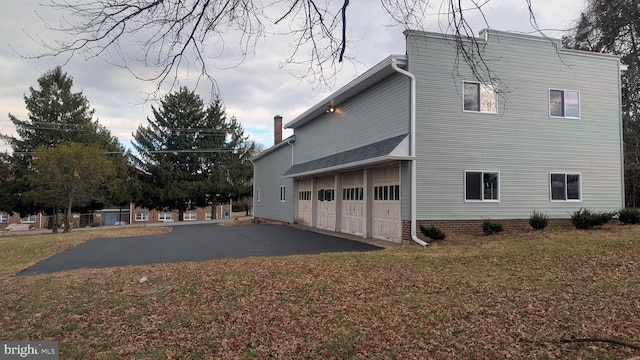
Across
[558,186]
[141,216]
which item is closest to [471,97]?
[558,186]

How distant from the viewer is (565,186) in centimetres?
1442

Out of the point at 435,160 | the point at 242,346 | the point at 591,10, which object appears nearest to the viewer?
the point at 242,346

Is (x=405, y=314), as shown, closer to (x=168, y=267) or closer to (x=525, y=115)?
(x=168, y=267)

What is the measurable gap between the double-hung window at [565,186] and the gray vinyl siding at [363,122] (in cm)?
590

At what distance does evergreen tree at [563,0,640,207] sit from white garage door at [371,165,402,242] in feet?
32.6

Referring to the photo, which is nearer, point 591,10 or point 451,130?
point 451,130

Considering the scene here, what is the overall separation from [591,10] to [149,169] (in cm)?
3977

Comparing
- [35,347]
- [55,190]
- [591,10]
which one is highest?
[591,10]

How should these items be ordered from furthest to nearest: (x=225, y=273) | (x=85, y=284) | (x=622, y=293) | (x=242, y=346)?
(x=225, y=273) → (x=85, y=284) → (x=622, y=293) → (x=242, y=346)

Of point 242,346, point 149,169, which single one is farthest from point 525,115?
point 149,169

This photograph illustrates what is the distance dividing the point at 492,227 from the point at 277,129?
19039 mm

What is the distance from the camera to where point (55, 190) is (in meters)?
25.0

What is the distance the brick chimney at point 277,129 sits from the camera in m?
28.9

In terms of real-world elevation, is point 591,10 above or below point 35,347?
above
